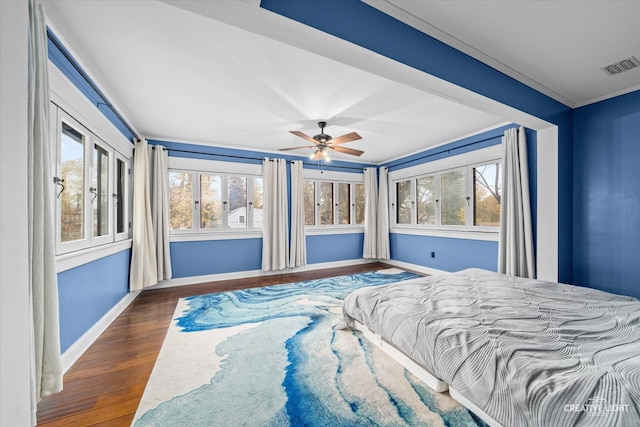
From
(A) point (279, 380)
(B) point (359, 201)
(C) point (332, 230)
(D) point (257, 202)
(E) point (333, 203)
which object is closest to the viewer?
(A) point (279, 380)

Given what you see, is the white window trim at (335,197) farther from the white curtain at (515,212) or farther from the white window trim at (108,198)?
the white window trim at (108,198)

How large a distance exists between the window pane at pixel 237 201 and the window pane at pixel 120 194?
1561 mm

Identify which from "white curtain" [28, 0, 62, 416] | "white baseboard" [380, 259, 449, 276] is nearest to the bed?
"white curtain" [28, 0, 62, 416]

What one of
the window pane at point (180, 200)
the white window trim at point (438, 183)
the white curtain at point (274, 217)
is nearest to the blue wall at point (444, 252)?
the white window trim at point (438, 183)

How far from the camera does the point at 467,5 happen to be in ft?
5.10

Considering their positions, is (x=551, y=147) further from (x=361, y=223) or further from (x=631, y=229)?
(x=361, y=223)

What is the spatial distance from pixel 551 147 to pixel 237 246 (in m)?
4.74

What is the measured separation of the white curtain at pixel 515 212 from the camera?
311 centimetres

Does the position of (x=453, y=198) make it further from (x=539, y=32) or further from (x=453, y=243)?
(x=539, y=32)

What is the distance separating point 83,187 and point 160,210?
1.67 meters

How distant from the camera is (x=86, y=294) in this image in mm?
2275

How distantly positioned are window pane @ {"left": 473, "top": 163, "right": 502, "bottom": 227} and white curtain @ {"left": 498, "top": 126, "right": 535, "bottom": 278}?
19.0 inches

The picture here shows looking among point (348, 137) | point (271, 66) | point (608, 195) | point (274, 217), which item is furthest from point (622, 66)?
point (274, 217)

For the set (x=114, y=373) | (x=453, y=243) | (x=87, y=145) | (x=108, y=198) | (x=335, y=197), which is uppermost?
(x=87, y=145)
